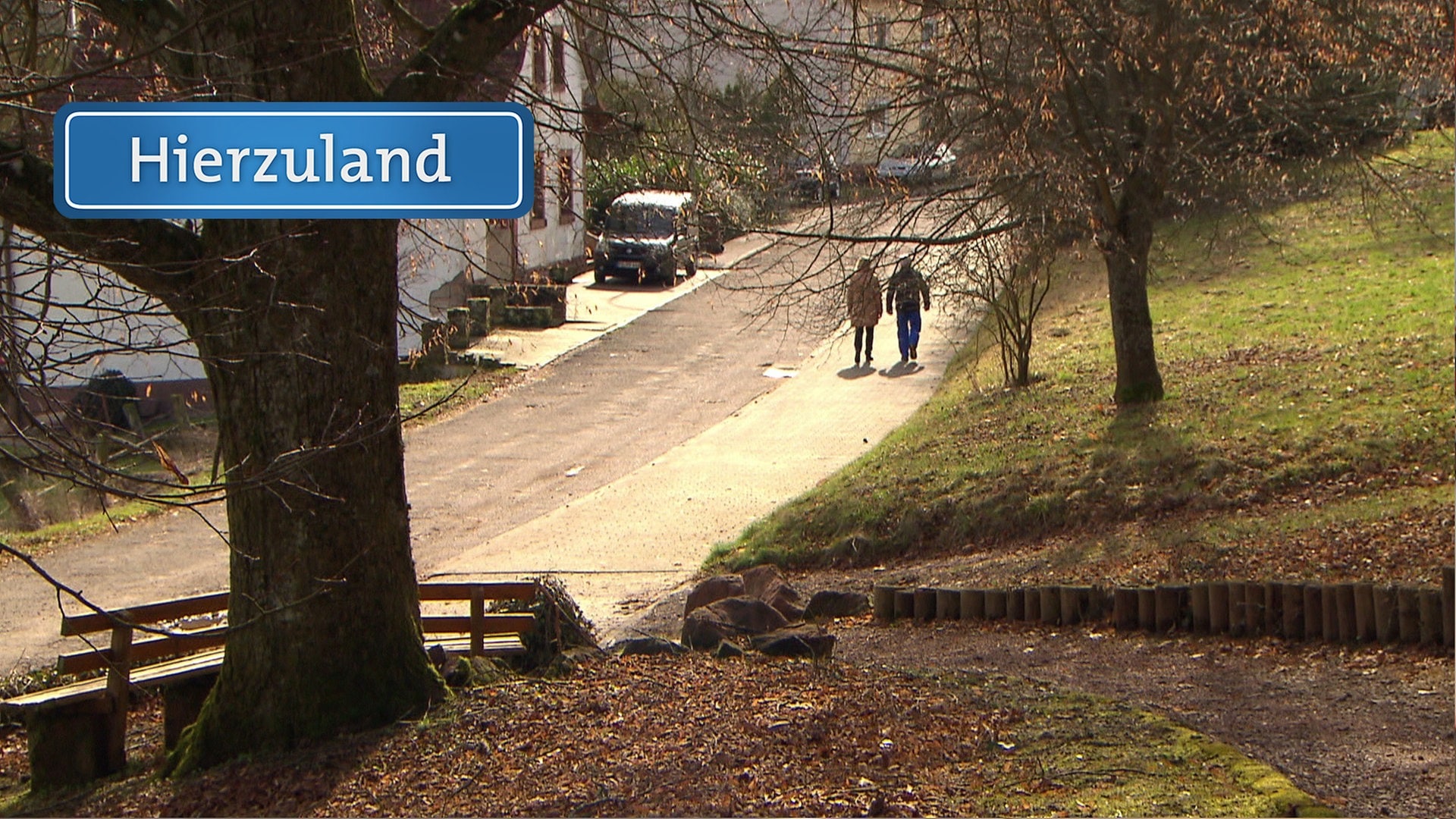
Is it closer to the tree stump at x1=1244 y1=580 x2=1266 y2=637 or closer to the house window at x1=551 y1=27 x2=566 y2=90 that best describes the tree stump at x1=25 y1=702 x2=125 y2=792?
the house window at x1=551 y1=27 x2=566 y2=90

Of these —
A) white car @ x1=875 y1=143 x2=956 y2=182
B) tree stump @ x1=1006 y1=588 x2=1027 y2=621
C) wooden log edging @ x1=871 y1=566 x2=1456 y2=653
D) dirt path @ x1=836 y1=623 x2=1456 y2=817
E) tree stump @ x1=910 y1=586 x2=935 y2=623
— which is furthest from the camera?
white car @ x1=875 y1=143 x2=956 y2=182

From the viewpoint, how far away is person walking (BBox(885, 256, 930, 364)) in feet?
44.0

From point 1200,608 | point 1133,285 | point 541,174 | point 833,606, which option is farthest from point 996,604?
point 1133,285

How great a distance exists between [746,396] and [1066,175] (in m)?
8.91

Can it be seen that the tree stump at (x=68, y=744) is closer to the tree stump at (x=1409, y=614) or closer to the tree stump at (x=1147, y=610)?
the tree stump at (x=1147, y=610)

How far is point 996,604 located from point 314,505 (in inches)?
179

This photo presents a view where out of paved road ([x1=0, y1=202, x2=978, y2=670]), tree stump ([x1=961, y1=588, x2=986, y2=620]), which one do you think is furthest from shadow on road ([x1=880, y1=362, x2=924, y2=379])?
tree stump ([x1=961, y1=588, x2=986, y2=620])

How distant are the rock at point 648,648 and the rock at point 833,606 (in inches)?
85.1

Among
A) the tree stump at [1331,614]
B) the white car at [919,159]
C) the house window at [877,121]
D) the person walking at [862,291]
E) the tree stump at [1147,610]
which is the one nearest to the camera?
the tree stump at [1331,614]

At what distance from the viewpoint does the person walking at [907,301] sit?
1342 centimetres

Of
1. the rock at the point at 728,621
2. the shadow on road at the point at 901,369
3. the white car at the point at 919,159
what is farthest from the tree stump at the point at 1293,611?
the shadow on road at the point at 901,369

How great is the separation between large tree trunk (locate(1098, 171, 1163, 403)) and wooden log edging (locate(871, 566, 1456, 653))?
545cm

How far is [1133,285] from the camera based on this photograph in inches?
585

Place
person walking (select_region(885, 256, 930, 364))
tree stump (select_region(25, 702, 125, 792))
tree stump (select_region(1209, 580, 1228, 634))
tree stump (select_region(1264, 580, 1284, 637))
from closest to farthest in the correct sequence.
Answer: tree stump (select_region(25, 702, 125, 792)), tree stump (select_region(1264, 580, 1284, 637)), tree stump (select_region(1209, 580, 1228, 634)), person walking (select_region(885, 256, 930, 364))
